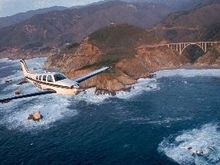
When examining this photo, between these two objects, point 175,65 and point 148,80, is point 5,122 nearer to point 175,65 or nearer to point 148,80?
point 148,80

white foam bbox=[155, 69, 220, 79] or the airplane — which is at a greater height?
the airplane

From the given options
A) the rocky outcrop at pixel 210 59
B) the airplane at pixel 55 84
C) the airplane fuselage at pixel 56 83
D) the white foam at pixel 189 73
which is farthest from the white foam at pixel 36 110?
the rocky outcrop at pixel 210 59

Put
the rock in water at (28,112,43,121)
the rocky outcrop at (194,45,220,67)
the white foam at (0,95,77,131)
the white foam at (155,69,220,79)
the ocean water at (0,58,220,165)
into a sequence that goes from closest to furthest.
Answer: the ocean water at (0,58,220,165) → the white foam at (0,95,77,131) → the rock in water at (28,112,43,121) → the white foam at (155,69,220,79) → the rocky outcrop at (194,45,220,67)

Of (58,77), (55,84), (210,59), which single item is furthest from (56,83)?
(210,59)

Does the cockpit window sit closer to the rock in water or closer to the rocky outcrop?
the rock in water

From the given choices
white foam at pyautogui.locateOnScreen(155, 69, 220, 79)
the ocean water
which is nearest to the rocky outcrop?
white foam at pyautogui.locateOnScreen(155, 69, 220, 79)

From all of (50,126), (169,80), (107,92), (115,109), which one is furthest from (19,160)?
(169,80)
